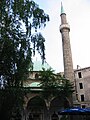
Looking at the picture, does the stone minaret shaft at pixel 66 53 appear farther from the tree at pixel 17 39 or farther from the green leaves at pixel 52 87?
the tree at pixel 17 39

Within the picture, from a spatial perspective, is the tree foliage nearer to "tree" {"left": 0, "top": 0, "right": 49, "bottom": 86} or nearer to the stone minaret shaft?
"tree" {"left": 0, "top": 0, "right": 49, "bottom": 86}

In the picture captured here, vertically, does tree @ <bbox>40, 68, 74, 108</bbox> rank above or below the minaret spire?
below

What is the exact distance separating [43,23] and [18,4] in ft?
6.74

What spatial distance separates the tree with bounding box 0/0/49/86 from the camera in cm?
1335

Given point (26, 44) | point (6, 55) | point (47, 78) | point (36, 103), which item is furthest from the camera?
point (36, 103)

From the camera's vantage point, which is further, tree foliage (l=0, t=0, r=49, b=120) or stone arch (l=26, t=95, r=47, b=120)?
stone arch (l=26, t=95, r=47, b=120)

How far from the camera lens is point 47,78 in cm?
2919

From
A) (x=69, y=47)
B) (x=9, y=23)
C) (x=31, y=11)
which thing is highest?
(x=69, y=47)

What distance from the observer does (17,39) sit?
1400cm

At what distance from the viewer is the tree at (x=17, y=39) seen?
1335 centimetres

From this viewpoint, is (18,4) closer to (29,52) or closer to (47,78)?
(29,52)

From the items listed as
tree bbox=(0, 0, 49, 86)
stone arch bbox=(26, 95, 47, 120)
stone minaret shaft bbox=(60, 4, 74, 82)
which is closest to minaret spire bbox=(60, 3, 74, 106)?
stone minaret shaft bbox=(60, 4, 74, 82)

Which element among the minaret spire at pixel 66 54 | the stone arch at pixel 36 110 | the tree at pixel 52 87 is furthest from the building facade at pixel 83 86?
the tree at pixel 52 87

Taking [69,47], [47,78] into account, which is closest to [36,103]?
[47,78]
